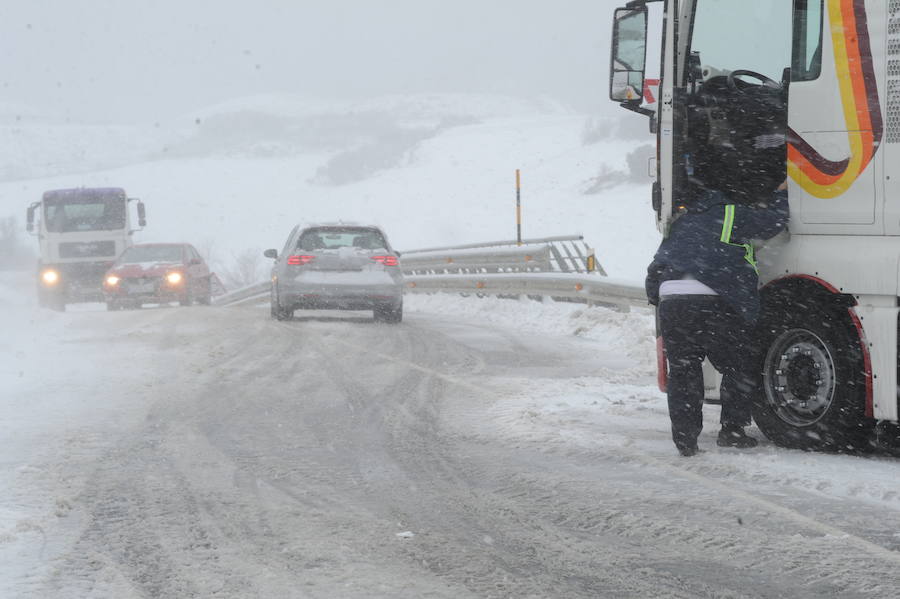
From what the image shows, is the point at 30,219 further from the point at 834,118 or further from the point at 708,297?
the point at 834,118

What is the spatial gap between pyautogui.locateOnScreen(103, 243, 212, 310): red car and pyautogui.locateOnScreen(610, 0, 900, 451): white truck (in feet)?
60.6

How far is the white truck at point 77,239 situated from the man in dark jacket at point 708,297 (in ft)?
82.3

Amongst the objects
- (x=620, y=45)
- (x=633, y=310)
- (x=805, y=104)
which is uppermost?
(x=620, y=45)

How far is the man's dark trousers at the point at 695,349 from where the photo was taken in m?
6.36

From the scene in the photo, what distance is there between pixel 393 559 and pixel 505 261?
17.9m

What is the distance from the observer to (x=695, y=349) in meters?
6.40

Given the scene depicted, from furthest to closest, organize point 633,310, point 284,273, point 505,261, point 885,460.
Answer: point 505,261 < point 284,273 < point 633,310 < point 885,460

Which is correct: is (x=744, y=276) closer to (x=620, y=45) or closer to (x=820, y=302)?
(x=820, y=302)

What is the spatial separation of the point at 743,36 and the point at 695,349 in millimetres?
2046

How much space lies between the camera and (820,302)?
253 inches

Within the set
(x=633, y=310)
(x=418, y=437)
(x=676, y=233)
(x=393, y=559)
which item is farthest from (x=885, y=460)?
(x=633, y=310)

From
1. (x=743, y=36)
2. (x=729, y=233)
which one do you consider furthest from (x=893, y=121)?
(x=743, y=36)

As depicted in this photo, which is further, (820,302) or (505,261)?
(505,261)

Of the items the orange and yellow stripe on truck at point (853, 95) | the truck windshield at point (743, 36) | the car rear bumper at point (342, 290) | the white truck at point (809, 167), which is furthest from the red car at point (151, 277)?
the orange and yellow stripe on truck at point (853, 95)
